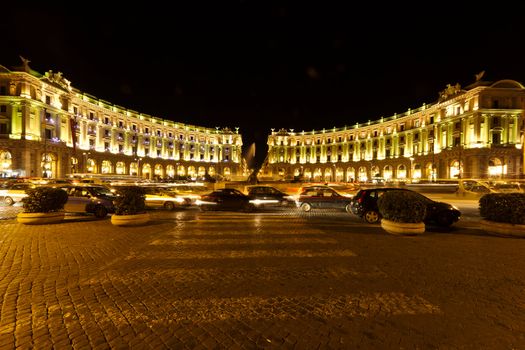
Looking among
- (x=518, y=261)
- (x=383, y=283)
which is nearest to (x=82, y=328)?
(x=383, y=283)

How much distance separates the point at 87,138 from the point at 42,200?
67.3 metres

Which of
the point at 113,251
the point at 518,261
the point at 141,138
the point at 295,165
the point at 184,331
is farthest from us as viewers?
the point at 295,165

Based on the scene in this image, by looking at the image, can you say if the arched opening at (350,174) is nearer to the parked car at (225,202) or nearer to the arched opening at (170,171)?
the arched opening at (170,171)

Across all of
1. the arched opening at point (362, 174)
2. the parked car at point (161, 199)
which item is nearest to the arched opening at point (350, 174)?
the arched opening at point (362, 174)

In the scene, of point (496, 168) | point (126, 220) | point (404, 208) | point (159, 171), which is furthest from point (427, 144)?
point (159, 171)

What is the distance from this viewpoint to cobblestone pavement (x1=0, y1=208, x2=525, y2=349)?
3.65 metres

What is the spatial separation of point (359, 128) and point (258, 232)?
9608 cm

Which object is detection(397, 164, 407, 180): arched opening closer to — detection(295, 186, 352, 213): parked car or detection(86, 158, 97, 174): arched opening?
detection(295, 186, 352, 213): parked car

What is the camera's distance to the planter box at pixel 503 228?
9344 millimetres

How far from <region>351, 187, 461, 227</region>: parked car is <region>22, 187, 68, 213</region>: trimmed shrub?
45.2 feet

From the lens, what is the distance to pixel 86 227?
11180mm

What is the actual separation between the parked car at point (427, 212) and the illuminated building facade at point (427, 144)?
1055 inches

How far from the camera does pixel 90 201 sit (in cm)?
1434

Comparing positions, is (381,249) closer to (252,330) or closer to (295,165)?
(252,330)
